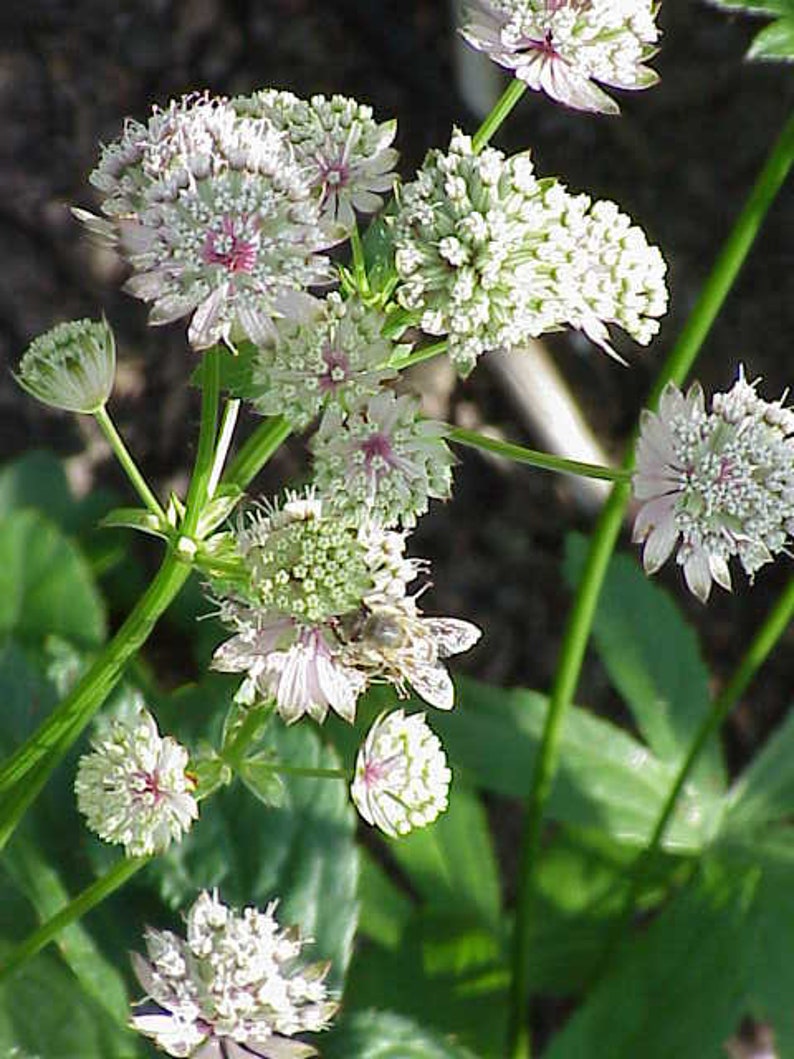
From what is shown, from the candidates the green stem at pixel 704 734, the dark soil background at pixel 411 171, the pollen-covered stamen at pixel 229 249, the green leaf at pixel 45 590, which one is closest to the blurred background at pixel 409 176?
the dark soil background at pixel 411 171

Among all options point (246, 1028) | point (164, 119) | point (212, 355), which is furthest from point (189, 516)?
point (246, 1028)

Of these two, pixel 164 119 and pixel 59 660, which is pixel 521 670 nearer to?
pixel 59 660

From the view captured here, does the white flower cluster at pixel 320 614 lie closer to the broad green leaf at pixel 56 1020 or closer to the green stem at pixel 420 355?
the green stem at pixel 420 355

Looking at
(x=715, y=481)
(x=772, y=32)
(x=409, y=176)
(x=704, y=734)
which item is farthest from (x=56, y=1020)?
(x=409, y=176)

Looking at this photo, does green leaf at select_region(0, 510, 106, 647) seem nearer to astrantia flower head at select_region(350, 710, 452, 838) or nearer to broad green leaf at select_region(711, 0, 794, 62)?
astrantia flower head at select_region(350, 710, 452, 838)

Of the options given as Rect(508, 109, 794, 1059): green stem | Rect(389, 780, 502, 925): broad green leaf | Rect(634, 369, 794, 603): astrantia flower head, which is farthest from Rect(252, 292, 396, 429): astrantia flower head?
Rect(389, 780, 502, 925): broad green leaf

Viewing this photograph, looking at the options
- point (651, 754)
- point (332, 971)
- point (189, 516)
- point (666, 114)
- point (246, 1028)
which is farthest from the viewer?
point (666, 114)

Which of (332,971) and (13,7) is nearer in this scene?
(332,971)
